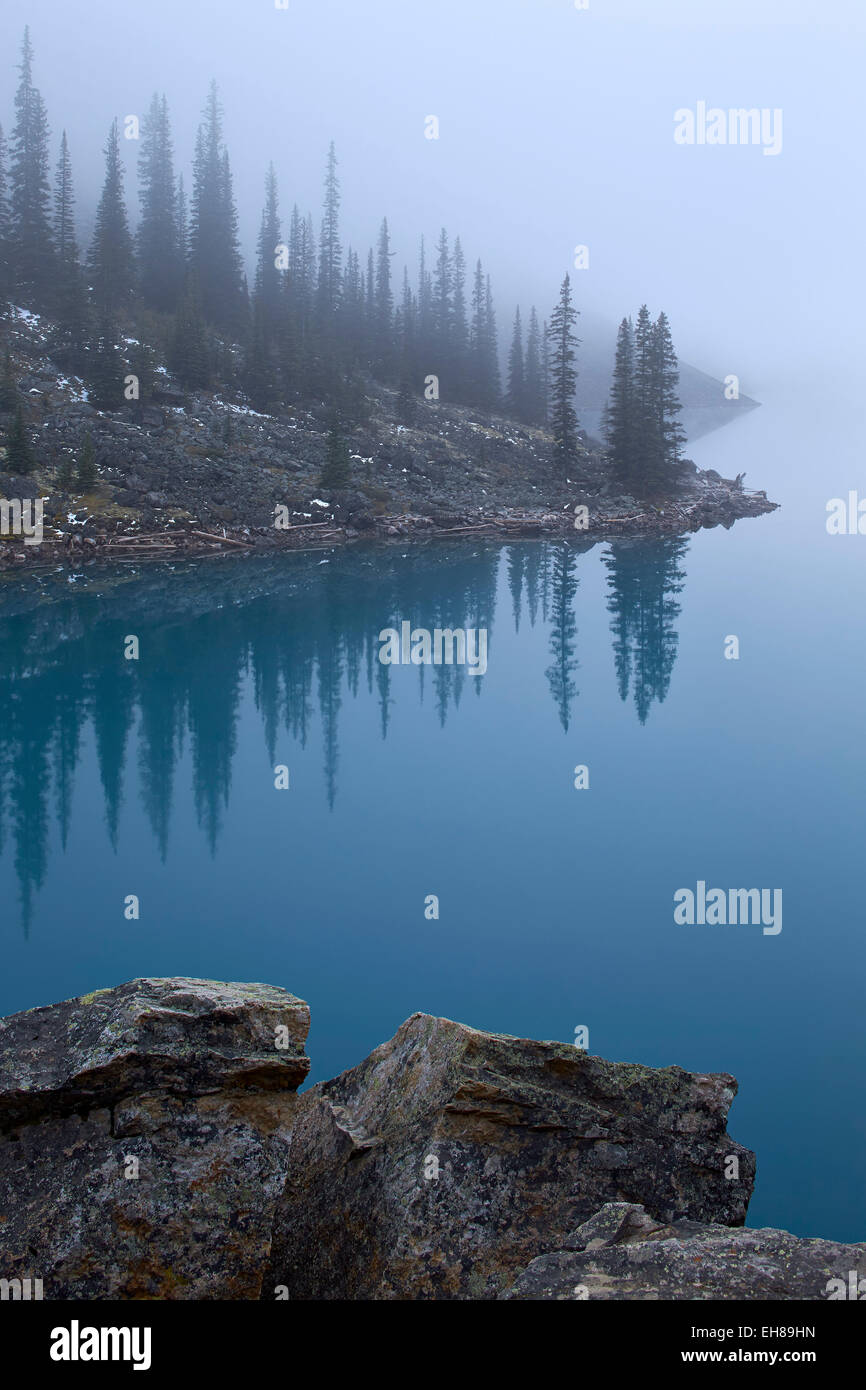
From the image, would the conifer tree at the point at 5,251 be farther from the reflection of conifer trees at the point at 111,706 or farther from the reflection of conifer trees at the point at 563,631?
the reflection of conifer trees at the point at 111,706

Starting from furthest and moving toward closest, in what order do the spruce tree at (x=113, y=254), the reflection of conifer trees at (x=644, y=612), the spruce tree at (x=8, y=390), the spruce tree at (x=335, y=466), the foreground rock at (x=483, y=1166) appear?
the spruce tree at (x=113, y=254), the spruce tree at (x=335, y=466), the spruce tree at (x=8, y=390), the reflection of conifer trees at (x=644, y=612), the foreground rock at (x=483, y=1166)

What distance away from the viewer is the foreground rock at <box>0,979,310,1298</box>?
550 cm

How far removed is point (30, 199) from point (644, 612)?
219 feet

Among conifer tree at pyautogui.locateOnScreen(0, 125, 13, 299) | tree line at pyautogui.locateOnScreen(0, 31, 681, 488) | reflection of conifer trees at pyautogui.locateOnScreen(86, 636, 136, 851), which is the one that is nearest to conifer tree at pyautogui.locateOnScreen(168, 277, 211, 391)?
tree line at pyautogui.locateOnScreen(0, 31, 681, 488)

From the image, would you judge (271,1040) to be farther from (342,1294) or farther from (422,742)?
(422,742)

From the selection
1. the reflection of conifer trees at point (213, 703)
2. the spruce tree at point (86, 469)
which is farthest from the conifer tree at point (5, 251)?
the reflection of conifer trees at point (213, 703)

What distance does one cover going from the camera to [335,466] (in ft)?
195

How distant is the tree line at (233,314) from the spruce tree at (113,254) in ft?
0.62

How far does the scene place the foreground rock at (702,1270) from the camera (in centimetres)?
472

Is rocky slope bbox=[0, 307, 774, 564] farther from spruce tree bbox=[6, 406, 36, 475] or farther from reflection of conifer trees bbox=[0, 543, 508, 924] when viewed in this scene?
reflection of conifer trees bbox=[0, 543, 508, 924]

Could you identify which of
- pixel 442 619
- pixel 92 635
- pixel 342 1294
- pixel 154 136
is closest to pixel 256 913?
pixel 342 1294

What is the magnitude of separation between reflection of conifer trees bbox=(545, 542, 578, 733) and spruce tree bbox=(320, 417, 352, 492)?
46.2 feet

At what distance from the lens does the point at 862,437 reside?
102750 mm

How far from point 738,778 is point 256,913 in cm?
1126
